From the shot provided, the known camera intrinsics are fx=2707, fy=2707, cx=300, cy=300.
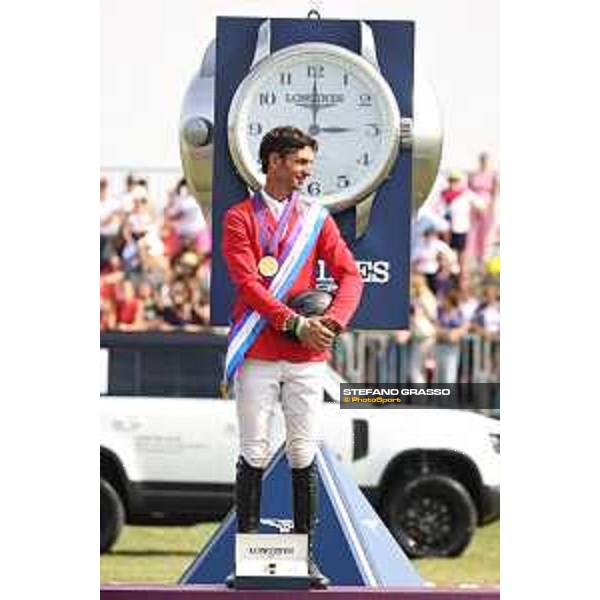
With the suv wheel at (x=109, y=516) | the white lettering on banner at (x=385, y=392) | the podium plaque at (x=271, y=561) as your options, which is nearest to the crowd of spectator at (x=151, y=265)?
the suv wheel at (x=109, y=516)

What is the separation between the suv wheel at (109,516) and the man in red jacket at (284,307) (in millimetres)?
4873

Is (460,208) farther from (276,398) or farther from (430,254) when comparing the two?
(276,398)

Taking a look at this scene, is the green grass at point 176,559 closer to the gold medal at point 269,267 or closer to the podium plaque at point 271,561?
the podium plaque at point 271,561

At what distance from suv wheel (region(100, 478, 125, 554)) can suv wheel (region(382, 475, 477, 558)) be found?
4.67 ft

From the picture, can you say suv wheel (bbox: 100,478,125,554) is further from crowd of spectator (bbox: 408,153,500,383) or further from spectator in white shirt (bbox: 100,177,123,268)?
crowd of spectator (bbox: 408,153,500,383)

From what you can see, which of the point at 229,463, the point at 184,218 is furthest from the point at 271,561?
the point at 229,463

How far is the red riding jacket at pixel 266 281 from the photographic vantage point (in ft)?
30.7

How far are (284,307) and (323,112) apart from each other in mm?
757

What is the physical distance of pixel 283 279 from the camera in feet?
30.8

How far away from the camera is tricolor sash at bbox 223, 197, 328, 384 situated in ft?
30.8
